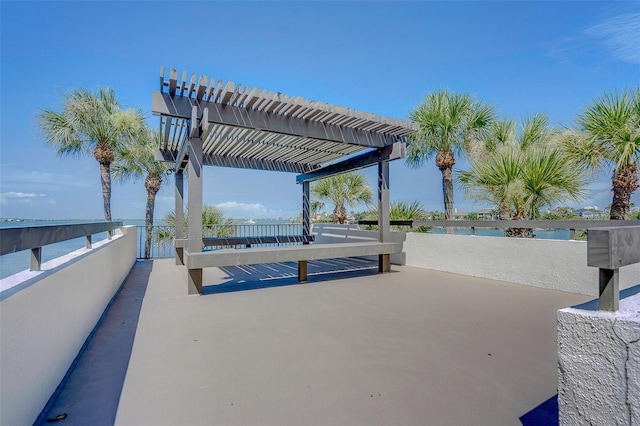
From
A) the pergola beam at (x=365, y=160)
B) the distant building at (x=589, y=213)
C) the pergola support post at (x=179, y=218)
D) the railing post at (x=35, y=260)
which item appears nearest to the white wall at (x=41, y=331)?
the railing post at (x=35, y=260)

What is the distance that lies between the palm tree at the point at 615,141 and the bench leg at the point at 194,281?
7.41m

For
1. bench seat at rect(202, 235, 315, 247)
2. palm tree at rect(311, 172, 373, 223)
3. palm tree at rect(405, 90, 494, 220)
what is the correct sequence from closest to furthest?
1. bench seat at rect(202, 235, 315, 247)
2. palm tree at rect(405, 90, 494, 220)
3. palm tree at rect(311, 172, 373, 223)

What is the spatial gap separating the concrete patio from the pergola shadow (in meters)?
0.68

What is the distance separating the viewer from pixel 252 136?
6098 millimetres

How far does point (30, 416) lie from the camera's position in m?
1.61

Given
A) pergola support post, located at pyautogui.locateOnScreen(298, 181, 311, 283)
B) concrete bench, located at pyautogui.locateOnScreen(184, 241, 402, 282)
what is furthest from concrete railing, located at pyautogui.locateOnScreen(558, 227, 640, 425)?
pergola support post, located at pyautogui.locateOnScreen(298, 181, 311, 283)

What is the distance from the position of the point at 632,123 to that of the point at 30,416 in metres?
8.44

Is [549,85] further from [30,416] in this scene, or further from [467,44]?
[30,416]

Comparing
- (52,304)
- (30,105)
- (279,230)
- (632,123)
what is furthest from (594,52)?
(30,105)

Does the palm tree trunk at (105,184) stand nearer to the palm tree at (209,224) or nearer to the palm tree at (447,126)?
the palm tree at (209,224)

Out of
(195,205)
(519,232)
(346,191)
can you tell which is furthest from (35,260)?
(346,191)

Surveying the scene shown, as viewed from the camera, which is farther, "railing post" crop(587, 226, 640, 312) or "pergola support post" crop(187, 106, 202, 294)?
"pergola support post" crop(187, 106, 202, 294)

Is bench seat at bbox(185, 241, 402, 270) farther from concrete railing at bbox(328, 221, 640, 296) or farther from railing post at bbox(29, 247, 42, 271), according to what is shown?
railing post at bbox(29, 247, 42, 271)

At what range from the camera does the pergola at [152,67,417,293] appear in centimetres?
441
